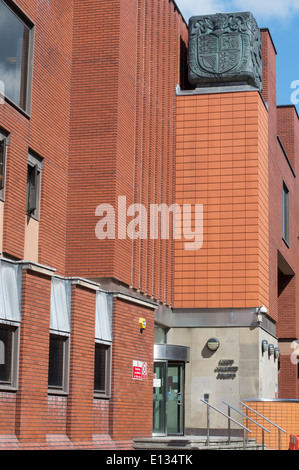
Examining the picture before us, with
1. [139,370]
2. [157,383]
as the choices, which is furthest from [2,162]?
[157,383]

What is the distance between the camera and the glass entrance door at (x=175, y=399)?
26.1 meters

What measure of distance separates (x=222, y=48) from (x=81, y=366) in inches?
639

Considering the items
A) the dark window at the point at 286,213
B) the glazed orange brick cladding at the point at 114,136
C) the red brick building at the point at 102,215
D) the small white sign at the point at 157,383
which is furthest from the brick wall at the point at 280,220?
the small white sign at the point at 157,383

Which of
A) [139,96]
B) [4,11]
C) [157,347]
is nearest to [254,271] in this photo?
[157,347]

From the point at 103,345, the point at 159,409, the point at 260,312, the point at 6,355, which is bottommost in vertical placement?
the point at 159,409

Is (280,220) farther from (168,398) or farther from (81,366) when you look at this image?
(81,366)

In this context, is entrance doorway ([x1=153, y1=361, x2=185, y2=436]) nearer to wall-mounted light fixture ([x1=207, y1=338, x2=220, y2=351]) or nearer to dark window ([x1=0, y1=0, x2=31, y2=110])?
wall-mounted light fixture ([x1=207, y1=338, x2=220, y2=351])

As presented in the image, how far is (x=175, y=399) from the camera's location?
2659 cm

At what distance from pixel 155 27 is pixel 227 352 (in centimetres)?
1116

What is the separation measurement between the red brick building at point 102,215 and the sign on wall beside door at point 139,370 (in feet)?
0.24

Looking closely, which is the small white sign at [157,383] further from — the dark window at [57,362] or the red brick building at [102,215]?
the dark window at [57,362]

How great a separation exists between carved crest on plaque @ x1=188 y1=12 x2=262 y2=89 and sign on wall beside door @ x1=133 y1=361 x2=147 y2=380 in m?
12.7

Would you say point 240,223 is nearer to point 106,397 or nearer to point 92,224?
point 92,224

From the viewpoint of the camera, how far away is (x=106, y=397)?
1969 centimetres
